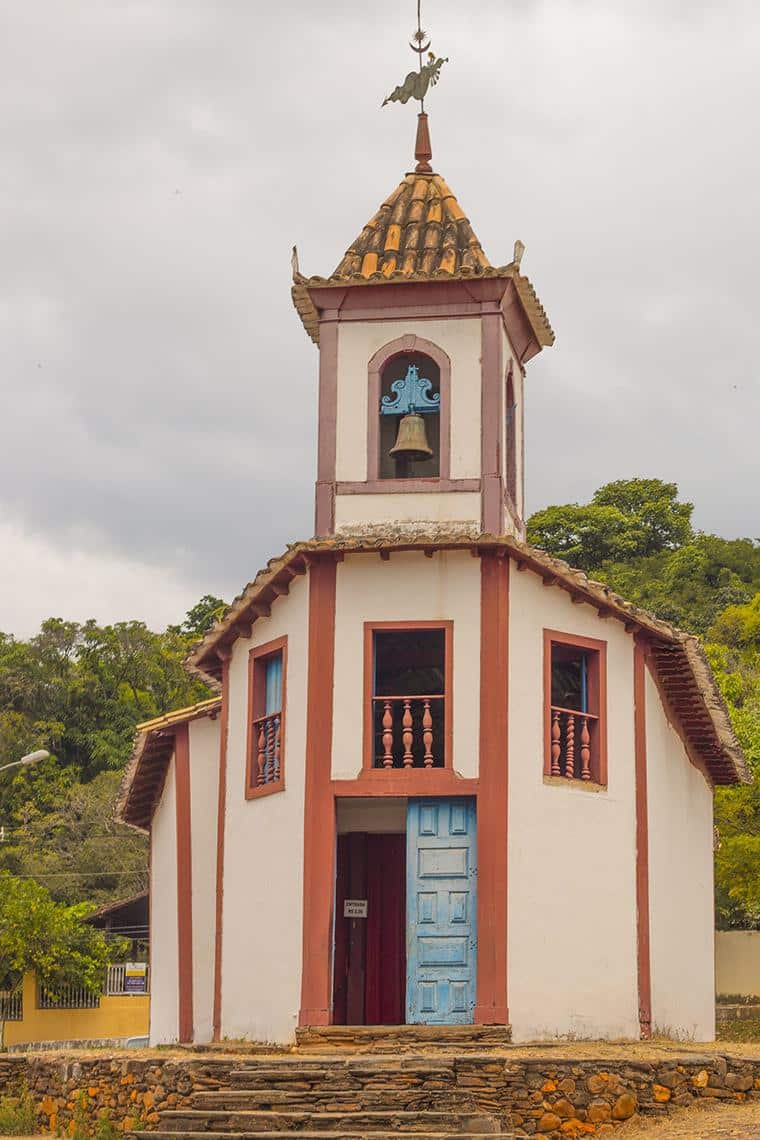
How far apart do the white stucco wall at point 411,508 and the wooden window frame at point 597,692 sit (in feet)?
5.51

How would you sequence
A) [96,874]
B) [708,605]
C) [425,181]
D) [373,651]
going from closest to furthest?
[373,651]
[425,181]
[96,874]
[708,605]

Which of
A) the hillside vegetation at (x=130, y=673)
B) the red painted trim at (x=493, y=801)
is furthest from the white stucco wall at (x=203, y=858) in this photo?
the hillside vegetation at (x=130, y=673)

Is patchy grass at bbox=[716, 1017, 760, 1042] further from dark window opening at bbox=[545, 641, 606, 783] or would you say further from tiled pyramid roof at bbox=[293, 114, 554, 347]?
tiled pyramid roof at bbox=[293, 114, 554, 347]

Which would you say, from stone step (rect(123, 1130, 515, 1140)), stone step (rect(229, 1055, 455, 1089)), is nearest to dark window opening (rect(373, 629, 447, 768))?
stone step (rect(229, 1055, 455, 1089))

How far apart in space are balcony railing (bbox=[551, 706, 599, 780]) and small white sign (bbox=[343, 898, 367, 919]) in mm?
3627

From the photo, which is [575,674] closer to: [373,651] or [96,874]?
[373,651]

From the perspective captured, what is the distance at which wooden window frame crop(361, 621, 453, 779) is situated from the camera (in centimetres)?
2006

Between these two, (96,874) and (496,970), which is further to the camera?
(96,874)

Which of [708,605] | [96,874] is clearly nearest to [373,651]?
[96,874]

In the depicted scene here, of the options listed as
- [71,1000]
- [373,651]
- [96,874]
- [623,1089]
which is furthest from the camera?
[96,874]

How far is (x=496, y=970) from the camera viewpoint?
19312 mm

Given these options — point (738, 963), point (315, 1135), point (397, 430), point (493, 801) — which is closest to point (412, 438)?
point (397, 430)

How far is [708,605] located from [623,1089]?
42182 millimetres

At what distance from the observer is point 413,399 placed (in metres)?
21.7
